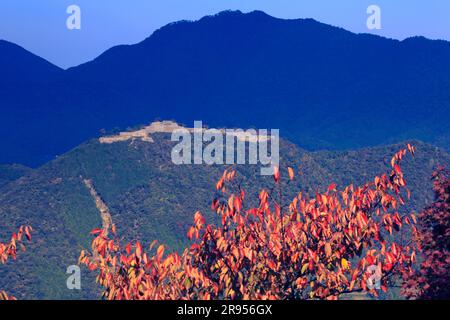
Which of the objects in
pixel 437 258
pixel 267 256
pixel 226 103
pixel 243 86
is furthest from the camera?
pixel 243 86

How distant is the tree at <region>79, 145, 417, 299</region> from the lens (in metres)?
9.60

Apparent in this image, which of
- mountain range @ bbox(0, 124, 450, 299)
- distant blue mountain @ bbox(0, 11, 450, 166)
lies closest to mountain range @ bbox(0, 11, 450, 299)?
mountain range @ bbox(0, 124, 450, 299)

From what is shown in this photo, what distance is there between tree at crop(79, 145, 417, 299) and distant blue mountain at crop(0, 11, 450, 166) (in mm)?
110538

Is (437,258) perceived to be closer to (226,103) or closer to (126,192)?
(126,192)

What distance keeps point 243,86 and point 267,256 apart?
494 ft

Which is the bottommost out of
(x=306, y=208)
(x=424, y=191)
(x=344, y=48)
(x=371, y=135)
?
(x=306, y=208)

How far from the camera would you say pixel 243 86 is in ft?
524

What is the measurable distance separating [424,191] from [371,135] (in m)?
68.1

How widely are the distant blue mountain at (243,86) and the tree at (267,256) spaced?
110538 mm

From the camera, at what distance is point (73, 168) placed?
57.0m

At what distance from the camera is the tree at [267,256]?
31.5ft

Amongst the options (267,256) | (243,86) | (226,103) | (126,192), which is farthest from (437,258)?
(243,86)

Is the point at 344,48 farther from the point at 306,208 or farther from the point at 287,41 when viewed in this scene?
the point at 306,208

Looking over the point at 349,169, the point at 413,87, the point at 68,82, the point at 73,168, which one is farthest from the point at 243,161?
the point at 68,82
